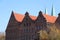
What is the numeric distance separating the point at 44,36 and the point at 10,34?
80.1 ft

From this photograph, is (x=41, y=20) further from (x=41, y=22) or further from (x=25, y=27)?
(x=25, y=27)

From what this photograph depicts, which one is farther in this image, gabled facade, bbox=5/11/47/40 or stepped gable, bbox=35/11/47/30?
gabled facade, bbox=5/11/47/40

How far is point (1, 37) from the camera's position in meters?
93.3

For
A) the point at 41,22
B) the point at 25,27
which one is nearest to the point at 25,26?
the point at 25,27

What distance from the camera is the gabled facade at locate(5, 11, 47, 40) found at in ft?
212

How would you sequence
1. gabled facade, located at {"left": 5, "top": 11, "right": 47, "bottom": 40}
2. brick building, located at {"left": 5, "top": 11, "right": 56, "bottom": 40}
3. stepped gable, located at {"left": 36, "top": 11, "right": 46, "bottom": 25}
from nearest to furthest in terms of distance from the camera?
stepped gable, located at {"left": 36, "top": 11, "right": 46, "bottom": 25}, brick building, located at {"left": 5, "top": 11, "right": 56, "bottom": 40}, gabled facade, located at {"left": 5, "top": 11, "right": 47, "bottom": 40}

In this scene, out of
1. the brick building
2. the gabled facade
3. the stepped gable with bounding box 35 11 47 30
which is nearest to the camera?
the stepped gable with bounding box 35 11 47 30

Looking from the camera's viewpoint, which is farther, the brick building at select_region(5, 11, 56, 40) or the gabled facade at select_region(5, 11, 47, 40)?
the gabled facade at select_region(5, 11, 47, 40)

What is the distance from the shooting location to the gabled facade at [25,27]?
6469 centimetres

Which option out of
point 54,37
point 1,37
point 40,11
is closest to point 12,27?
point 40,11

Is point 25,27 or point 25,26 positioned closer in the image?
point 25,27

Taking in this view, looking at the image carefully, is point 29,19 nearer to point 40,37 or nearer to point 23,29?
point 23,29

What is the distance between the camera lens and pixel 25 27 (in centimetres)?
7025

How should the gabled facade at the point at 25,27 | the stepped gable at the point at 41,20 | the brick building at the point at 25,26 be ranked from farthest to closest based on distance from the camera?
1. the gabled facade at the point at 25,27
2. the brick building at the point at 25,26
3. the stepped gable at the point at 41,20
